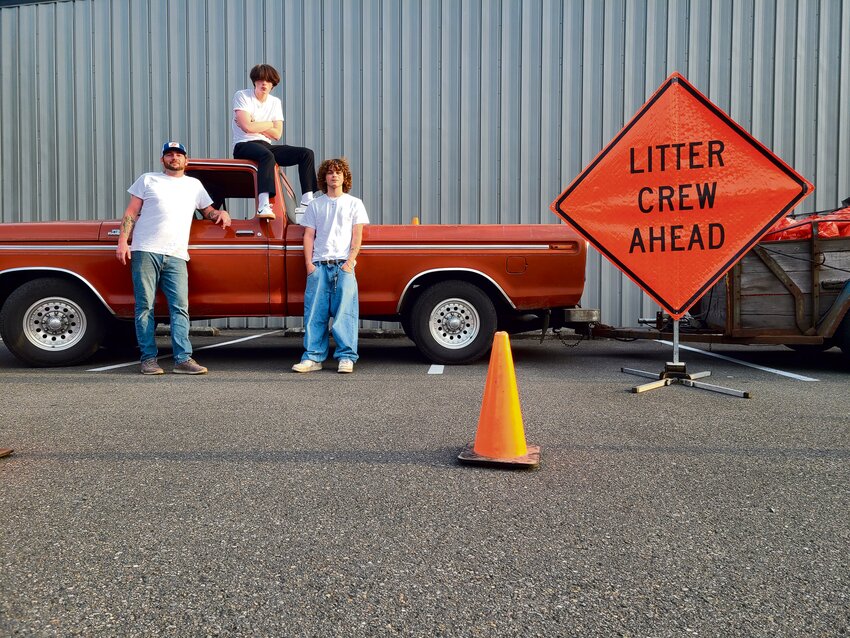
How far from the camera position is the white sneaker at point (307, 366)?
216 inches

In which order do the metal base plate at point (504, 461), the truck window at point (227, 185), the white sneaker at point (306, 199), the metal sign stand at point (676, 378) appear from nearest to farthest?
the metal base plate at point (504, 461) → the metal sign stand at point (676, 378) → the truck window at point (227, 185) → the white sneaker at point (306, 199)

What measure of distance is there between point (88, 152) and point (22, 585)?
10077 mm

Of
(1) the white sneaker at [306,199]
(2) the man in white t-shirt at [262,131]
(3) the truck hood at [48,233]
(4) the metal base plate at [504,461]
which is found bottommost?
(4) the metal base plate at [504,461]

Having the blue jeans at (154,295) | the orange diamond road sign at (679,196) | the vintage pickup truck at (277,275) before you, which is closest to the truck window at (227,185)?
the vintage pickup truck at (277,275)

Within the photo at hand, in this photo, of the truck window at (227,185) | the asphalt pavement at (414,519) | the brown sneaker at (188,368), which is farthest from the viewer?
the truck window at (227,185)

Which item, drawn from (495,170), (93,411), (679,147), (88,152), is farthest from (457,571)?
(88,152)

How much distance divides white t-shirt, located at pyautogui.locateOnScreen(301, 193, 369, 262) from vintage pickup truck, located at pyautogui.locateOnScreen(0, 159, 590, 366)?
31 cm

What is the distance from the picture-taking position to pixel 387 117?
9688 mm

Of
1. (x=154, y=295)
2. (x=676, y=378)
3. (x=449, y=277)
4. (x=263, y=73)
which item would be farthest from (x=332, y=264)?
(x=676, y=378)

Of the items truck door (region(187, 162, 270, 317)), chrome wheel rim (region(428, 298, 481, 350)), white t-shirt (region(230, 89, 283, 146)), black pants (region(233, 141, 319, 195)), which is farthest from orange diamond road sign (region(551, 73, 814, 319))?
white t-shirt (region(230, 89, 283, 146))

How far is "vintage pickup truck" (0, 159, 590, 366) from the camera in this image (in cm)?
568

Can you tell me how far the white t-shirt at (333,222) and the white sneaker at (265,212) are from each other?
354 mm

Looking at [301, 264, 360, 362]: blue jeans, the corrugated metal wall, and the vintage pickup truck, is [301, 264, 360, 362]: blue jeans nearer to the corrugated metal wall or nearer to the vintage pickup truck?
the vintage pickup truck

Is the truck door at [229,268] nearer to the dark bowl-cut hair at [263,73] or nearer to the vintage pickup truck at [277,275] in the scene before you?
the vintage pickup truck at [277,275]
